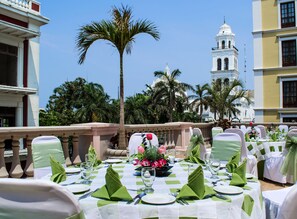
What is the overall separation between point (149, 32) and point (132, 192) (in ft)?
16.8

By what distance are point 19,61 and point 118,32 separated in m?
10.2

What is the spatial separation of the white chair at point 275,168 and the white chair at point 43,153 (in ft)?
14.2

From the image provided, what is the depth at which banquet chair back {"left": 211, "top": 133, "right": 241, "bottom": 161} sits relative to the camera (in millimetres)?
4129

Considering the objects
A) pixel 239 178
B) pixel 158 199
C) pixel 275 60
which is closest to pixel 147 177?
pixel 158 199

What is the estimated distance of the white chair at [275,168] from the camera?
19.6ft

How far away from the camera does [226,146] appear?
4.21m

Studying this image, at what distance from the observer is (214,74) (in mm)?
57062

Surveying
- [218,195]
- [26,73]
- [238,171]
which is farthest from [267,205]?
[26,73]

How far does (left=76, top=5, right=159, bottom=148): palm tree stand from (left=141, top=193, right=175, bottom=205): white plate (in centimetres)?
445

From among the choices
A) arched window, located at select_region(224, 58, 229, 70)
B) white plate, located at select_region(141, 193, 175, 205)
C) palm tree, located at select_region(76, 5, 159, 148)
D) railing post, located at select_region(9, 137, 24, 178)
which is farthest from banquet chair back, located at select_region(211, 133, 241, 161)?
arched window, located at select_region(224, 58, 229, 70)

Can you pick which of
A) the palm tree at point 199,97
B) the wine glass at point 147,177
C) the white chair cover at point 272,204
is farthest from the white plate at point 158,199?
the palm tree at point 199,97

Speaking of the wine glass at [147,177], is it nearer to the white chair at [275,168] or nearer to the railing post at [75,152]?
the railing post at [75,152]

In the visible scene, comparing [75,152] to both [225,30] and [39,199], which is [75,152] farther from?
[225,30]

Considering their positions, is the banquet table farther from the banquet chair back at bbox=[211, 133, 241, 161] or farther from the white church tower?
the white church tower
